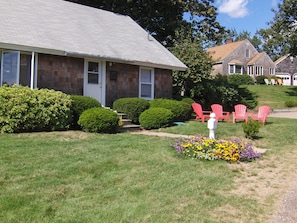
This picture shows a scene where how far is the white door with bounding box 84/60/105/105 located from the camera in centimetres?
1376

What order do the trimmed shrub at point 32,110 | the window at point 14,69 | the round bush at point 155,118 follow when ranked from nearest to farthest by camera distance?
the trimmed shrub at point 32,110 < the window at point 14,69 < the round bush at point 155,118

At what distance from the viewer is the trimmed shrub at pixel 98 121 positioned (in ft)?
33.5

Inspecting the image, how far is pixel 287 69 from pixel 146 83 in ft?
140

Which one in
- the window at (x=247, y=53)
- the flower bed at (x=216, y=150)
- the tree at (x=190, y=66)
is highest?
the window at (x=247, y=53)

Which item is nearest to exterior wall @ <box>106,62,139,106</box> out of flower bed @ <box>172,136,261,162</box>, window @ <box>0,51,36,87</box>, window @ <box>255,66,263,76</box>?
window @ <box>0,51,36,87</box>

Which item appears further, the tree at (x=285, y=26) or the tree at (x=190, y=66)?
the tree at (x=285, y=26)

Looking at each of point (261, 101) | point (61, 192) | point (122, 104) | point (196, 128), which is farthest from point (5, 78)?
point (261, 101)

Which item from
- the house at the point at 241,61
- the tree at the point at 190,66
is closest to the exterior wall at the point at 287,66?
the house at the point at 241,61

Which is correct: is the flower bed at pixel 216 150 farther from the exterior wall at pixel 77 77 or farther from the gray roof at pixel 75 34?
the gray roof at pixel 75 34

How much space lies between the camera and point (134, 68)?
1568 centimetres

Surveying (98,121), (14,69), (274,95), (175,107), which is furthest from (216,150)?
(274,95)

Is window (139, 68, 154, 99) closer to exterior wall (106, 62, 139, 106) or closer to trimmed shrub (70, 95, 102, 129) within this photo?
exterior wall (106, 62, 139, 106)

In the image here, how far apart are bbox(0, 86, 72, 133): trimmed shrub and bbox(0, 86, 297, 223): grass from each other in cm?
90

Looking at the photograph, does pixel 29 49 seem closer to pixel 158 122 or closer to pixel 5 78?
pixel 5 78
